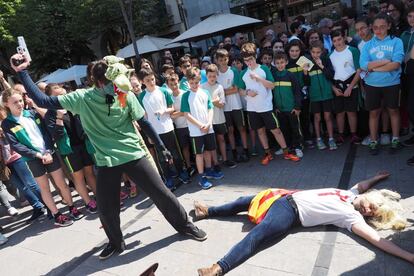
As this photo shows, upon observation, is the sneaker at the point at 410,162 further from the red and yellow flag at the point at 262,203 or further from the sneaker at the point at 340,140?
the red and yellow flag at the point at 262,203

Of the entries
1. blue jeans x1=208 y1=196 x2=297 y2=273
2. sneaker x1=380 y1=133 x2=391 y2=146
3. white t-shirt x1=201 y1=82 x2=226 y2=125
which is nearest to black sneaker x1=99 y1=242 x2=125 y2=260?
blue jeans x1=208 y1=196 x2=297 y2=273

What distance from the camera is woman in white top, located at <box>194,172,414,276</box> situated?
3.13m

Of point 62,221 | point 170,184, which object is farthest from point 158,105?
point 62,221

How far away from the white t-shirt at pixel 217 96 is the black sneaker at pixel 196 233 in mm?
2162

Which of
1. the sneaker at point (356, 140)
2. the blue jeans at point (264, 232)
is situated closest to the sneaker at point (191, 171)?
the blue jeans at point (264, 232)

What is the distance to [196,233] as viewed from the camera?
3.76 metres

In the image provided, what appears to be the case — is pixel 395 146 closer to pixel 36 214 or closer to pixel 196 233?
pixel 196 233

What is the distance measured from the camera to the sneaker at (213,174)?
17.8 ft

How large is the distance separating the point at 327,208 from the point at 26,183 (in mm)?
4600

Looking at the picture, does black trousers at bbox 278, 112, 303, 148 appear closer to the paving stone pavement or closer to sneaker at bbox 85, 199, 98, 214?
the paving stone pavement

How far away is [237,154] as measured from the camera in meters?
6.09

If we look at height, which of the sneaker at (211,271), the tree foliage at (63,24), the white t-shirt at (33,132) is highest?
the tree foliage at (63,24)

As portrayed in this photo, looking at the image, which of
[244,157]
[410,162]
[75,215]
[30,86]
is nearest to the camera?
[30,86]

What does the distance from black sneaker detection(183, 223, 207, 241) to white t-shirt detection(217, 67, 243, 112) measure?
2.49 meters
